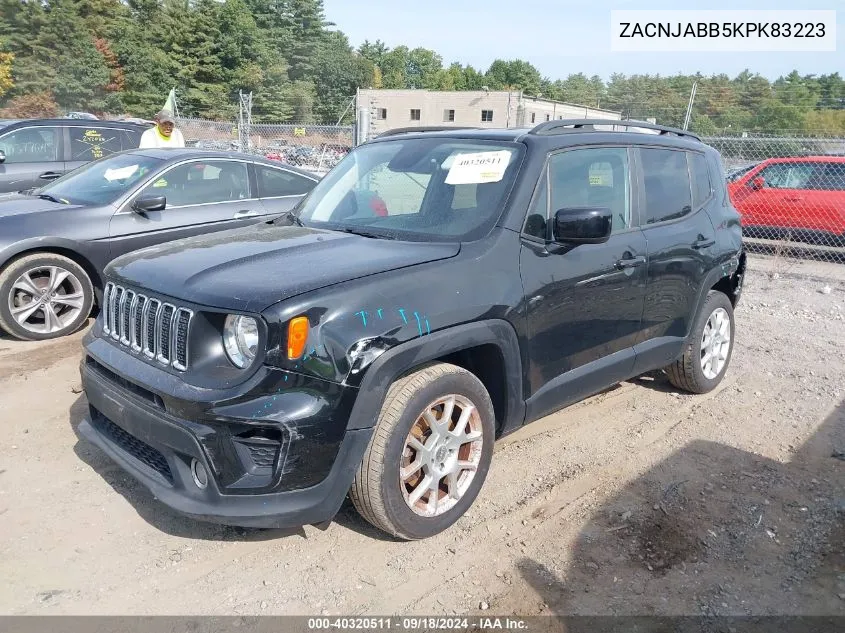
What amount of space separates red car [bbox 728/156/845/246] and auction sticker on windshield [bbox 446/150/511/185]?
902 cm

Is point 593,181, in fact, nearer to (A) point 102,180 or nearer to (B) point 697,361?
(B) point 697,361

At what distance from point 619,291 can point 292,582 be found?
2.34m

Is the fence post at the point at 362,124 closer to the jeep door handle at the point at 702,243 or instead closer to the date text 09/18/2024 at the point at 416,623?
the jeep door handle at the point at 702,243

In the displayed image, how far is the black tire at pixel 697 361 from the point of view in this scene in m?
4.67

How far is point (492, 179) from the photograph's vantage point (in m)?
3.43

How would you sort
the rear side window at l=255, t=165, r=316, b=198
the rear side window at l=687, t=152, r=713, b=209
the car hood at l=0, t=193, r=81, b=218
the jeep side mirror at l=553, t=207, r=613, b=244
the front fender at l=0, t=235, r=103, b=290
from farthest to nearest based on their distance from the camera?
the rear side window at l=255, t=165, r=316, b=198 → the car hood at l=0, t=193, r=81, b=218 → the front fender at l=0, t=235, r=103, b=290 → the rear side window at l=687, t=152, r=713, b=209 → the jeep side mirror at l=553, t=207, r=613, b=244

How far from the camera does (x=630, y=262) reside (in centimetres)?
387

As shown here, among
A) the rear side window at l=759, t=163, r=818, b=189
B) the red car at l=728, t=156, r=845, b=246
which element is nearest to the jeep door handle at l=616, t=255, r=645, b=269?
the red car at l=728, t=156, r=845, b=246

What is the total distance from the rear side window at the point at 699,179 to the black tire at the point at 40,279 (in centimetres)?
501

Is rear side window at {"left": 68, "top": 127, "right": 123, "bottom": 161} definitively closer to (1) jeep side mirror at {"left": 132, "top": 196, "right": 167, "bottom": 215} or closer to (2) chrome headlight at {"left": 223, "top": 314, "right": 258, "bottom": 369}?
(1) jeep side mirror at {"left": 132, "top": 196, "right": 167, "bottom": 215}

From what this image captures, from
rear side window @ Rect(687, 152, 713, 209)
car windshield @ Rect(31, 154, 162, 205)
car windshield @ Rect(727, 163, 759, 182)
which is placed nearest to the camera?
rear side window @ Rect(687, 152, 713, 209)

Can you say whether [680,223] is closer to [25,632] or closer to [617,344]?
[617,344]

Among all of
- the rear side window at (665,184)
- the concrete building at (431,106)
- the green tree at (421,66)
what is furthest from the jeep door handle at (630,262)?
the green tree at (421,66)

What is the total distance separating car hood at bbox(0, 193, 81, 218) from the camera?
5668 millimetres
